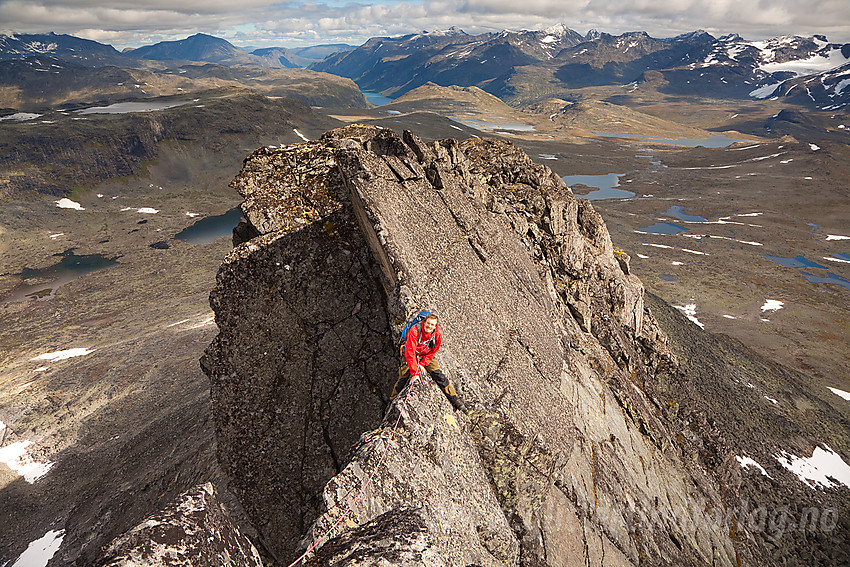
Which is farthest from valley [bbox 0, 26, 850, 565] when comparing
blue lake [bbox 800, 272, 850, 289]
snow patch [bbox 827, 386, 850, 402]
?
snow patch [bbox 827, 386, 850, 402]

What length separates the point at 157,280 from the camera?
86500 millimetres

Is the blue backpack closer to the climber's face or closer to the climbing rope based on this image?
the climber's face

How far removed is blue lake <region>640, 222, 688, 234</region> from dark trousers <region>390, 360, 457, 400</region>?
132103mm

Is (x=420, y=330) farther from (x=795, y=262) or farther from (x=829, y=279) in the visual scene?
(x=795, y=262)

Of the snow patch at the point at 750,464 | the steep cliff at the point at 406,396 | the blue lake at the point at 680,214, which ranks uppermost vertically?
the steep cliff at the point at 406,396

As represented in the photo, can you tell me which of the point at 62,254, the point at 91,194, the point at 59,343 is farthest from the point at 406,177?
the point at 91,194

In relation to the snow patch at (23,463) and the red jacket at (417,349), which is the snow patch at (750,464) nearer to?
the red jacket at (417,349)

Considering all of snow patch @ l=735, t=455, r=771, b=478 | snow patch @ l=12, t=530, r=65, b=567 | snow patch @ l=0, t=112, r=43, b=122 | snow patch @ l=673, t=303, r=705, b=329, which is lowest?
snow patch @ l=673, t=303, r=705, b=329

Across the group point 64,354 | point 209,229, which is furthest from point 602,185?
point 64,354

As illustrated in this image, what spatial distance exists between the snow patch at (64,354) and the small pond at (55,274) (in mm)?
37554

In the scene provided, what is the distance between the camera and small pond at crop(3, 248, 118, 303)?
84562 mm

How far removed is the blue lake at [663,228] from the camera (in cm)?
12341

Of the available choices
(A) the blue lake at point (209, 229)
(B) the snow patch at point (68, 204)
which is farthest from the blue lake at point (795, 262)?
(B) the snow patch at point (68, 204)

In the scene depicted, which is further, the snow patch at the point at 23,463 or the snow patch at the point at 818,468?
the snow patch at the point at 23,463
